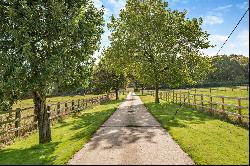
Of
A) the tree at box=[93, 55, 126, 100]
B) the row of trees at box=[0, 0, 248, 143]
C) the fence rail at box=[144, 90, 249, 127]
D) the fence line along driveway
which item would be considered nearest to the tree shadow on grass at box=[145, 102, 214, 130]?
the fence rail at box=[144, 90, 249, 127]

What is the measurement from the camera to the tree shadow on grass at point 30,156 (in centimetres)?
1008

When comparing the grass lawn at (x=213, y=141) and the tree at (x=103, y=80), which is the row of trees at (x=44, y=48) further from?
the tree at (x=103, y=80)

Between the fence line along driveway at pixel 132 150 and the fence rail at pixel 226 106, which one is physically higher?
the fence rail at pixel 226 106

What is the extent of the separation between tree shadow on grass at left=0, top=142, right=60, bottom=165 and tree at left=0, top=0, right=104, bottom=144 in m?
1.81

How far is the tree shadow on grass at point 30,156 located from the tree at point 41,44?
1814 millimetres

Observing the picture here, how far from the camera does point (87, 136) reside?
552 inches

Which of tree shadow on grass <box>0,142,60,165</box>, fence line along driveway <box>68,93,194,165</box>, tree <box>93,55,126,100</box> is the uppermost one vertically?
tree <box>93,55,126,100</box>

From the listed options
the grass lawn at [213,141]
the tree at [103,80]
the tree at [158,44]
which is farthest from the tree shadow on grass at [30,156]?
the tree at [103,80]

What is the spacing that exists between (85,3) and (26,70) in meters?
4.83

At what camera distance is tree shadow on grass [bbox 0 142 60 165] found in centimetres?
1008

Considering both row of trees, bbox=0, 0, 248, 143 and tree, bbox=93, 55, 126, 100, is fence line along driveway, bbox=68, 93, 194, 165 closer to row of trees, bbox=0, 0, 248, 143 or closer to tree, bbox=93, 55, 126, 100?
row of trees, bbox=0, 0, 248, 143

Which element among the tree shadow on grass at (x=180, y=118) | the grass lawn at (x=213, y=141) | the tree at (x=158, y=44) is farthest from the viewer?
the tree at (x=158, y=44)

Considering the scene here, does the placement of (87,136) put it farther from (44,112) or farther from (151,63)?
(151,63)

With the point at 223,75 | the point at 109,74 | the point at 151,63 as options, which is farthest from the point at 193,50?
the point at 223,75
